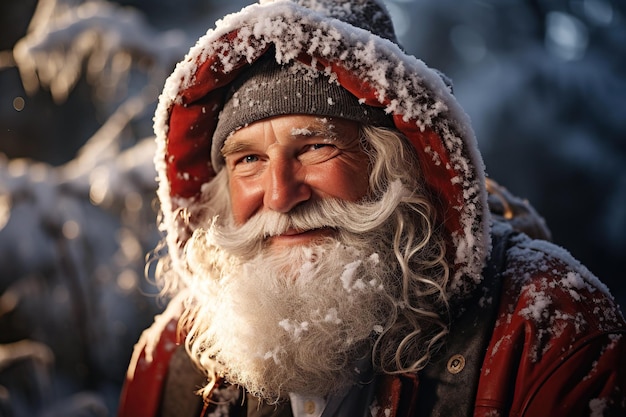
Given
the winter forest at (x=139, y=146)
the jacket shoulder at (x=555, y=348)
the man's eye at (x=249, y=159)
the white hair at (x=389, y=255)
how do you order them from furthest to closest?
the winter forest at (x=139, y=146) < the man's eye at (x=249, y=159) < the white hair at (x=389, y=255) < the jacket shoulder at (x=555, y=348)

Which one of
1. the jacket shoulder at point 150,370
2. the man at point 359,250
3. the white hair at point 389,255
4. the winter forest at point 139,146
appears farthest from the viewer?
the winter forest at point 139,146

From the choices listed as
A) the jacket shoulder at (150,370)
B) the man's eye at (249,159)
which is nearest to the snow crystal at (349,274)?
the man's eye at (249,159)

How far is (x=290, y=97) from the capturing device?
1674mm

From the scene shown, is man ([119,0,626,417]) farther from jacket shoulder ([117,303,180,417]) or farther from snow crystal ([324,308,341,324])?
jacket shoulder ([117,303,180,417])

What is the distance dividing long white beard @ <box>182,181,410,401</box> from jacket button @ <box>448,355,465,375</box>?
0.22 m

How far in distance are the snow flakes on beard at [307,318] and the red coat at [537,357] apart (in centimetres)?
20

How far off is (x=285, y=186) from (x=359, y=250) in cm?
33

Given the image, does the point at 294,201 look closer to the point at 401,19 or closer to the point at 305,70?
the point at 305,70

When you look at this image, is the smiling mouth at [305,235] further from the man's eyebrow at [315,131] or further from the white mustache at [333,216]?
the man's eyebrow at [315,131]

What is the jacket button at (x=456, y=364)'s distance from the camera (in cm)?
157

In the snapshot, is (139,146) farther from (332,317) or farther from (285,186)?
(332,317)

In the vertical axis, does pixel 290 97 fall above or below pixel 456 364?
above

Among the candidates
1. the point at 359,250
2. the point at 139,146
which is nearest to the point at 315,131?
the point at 359,250

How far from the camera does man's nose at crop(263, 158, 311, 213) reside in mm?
1682
